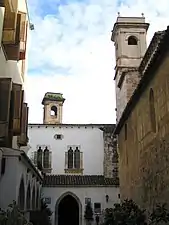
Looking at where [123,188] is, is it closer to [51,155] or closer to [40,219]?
[40,219]

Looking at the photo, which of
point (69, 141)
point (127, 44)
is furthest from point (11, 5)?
point (69, 141)

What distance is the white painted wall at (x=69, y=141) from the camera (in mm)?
35531

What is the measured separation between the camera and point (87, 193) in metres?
32.0

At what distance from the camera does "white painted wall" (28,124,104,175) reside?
35.5 metres

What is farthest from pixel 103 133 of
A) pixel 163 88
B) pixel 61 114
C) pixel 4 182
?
pixel 163 88

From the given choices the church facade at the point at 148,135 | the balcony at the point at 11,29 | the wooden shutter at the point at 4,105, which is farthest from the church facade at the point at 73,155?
the wooden shutter at the point at 4,105

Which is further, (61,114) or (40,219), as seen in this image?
(61,114)

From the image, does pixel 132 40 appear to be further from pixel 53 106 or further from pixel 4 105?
pixel 4 105

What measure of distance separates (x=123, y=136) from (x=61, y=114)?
23.8 metres

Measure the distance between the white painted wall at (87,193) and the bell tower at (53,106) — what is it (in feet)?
42.4

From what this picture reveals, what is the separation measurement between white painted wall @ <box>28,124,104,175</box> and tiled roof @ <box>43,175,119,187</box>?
155 centimetres

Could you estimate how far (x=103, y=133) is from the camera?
3569cm

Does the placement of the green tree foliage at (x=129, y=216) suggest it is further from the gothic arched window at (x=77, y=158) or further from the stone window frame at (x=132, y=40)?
the gothic arched window at (x=77, y=158)

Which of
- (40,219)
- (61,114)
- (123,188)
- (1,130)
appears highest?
(61,114)
